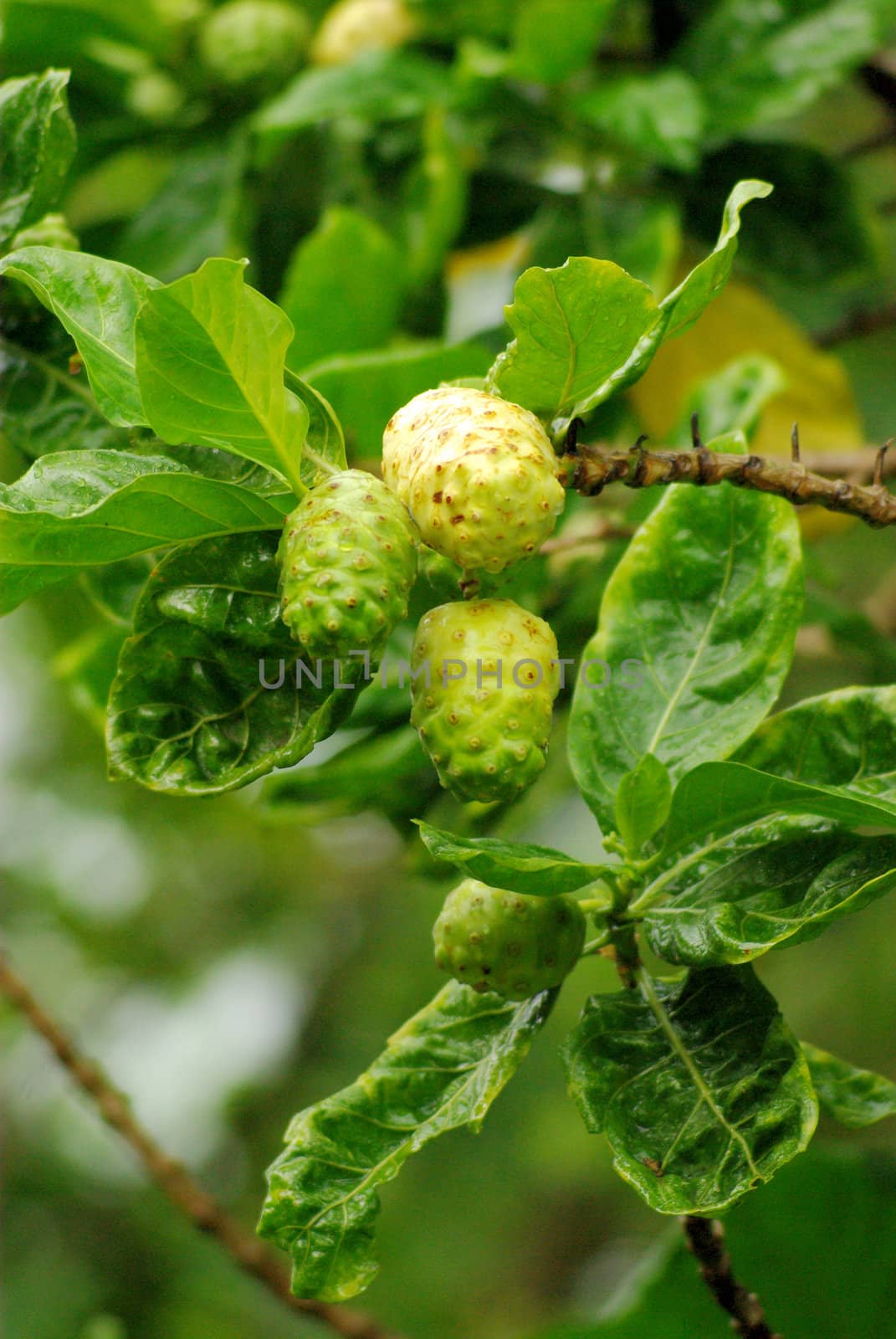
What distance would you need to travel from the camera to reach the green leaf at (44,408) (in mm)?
873

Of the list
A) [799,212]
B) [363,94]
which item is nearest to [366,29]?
[363,94]

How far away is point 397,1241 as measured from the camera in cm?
359

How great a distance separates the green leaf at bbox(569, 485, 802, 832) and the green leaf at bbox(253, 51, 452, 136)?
→ 27.1 inches

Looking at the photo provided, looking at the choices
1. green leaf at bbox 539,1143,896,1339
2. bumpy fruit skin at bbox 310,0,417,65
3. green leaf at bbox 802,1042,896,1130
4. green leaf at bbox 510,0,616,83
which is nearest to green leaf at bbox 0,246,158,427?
green leaf at bbox 802,1042,896,1130

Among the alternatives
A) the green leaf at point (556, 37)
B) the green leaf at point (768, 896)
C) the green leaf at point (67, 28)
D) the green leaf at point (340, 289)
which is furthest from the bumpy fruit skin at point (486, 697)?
the green leaf at point (67, 28)

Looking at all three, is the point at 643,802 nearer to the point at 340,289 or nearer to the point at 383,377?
the point at 383,377

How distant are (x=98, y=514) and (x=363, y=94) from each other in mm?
867

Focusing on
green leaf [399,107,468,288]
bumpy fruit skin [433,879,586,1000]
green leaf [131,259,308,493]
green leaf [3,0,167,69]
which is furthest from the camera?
green leaf [3,0,167,69]

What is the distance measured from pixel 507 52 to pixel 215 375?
1071mm

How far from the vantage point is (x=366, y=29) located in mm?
1539

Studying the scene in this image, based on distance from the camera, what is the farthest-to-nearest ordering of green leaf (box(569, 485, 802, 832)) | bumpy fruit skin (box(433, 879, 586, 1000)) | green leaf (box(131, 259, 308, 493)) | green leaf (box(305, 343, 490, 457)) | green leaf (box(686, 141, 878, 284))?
1. green leaf (box(686, 141, 878, 284))
2. green leaf (box(305, 343, 490, 457))
3. green leaf (box(569, 485, 802, 832))
4. bumpy fruit skin (box(433, 879, 586, 1000))
5. green leaf (box(131, 259, 308, 493))

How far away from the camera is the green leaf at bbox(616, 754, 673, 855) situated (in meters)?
0.75

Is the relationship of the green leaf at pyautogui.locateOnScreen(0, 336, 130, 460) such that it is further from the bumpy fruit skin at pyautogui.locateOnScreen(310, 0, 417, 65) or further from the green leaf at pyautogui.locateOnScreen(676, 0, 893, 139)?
the green leaf at pyautogui.locateOnScreen(676, 0, 893, 139)

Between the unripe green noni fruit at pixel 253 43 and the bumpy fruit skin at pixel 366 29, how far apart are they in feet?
0.15
